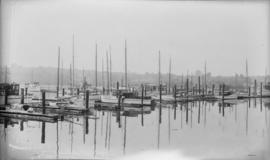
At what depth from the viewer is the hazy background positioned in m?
3.11

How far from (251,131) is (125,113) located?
1.29 metres

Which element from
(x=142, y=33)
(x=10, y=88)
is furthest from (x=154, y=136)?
(x=10, y=88)

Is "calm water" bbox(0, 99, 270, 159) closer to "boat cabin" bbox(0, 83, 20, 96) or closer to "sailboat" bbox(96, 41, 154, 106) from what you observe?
"sailboat" bbox(96, 41, 154, 106)

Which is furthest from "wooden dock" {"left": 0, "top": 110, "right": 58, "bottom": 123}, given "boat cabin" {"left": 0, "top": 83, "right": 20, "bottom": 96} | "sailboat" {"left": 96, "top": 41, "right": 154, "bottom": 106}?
"sailboat" {"left": 96, "top": 41, "right": 154, "bottom": 106}

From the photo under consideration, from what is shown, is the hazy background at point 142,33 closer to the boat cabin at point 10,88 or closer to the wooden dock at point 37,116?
the boat cabin at point 10,88

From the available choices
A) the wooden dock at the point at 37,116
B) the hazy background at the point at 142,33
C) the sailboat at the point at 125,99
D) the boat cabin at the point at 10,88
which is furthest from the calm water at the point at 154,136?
the hazy background at the point at 142,33

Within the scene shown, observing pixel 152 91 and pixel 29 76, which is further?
pixel 152 91

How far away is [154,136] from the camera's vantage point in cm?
313

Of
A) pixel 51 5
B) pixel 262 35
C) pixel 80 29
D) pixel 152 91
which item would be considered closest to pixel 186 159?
pixel 152 91

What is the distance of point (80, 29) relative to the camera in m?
3.16

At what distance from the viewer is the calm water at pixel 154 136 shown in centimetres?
308

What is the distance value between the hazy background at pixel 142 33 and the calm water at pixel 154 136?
1.53 feet

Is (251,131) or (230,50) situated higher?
(230,50)

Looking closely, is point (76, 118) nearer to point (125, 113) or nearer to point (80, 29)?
point (125, 113)
